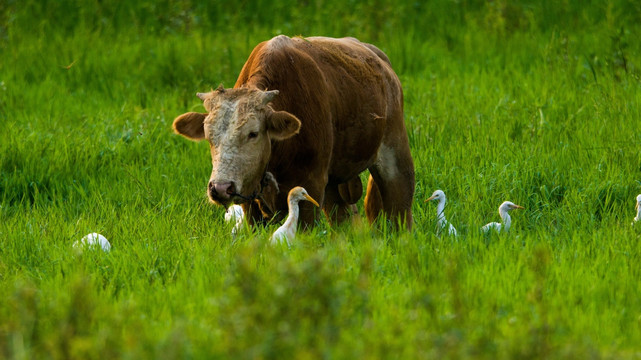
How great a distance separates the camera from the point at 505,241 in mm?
6555

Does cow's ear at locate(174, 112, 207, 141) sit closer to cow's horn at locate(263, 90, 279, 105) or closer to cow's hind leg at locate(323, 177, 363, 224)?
cow's horn at locate(263, 90, 279, 105)

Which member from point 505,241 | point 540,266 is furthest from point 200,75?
point 540,266

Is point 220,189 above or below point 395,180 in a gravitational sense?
above

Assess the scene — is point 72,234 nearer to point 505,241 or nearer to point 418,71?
point 505,241

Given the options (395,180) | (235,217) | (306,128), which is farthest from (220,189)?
(395,180)

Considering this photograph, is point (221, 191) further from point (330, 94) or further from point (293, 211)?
point (330, 94)

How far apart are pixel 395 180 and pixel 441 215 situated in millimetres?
475

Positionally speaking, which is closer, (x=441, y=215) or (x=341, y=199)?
(x=441, y=215)

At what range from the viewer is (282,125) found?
6305mm

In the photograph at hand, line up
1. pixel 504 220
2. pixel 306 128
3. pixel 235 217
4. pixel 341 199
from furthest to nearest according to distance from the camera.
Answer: pixel 341 199 → pixel 235 217 → pixel 504 220 → pixel 306 128

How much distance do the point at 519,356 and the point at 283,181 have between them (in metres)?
3.00

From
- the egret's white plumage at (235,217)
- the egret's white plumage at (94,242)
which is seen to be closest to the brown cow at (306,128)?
the egret's white plumage at (235,217)

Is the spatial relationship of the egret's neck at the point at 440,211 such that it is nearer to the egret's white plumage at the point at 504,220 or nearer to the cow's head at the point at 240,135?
the egret's white plumage at the point at 504,220

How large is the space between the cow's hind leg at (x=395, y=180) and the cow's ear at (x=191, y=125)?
64.8 inches
